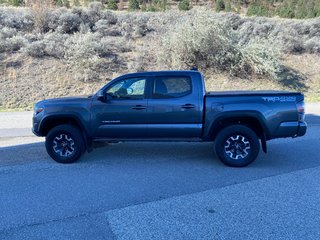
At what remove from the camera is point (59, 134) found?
7.22m

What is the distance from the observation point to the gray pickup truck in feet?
22.3

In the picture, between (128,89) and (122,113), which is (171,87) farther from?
(122,113)

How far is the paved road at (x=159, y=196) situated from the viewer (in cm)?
444

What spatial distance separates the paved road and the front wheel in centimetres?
19

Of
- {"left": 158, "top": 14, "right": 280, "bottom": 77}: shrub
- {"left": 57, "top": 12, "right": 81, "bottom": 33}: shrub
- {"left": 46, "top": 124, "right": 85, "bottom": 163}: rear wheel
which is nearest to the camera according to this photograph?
{"left": 46, "top": 124, "right": 85, "bottom": 163}: rear wheel

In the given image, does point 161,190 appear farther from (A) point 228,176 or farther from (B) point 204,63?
(B) point 204,63

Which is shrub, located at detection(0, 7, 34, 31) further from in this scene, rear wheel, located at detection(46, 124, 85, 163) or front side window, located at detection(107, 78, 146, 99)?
front side window, located at detection(107, 78, 146, 99)

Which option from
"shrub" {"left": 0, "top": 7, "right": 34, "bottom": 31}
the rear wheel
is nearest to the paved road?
the rear wheel

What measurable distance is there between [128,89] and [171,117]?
3.30 feet

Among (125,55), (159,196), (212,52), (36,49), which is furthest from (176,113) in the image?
(125,55)

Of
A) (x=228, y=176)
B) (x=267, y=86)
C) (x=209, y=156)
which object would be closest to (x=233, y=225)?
(x=228, y=176)

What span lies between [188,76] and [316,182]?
2911mm

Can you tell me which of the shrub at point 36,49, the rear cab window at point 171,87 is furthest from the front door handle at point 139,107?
the shrub at point 36,49

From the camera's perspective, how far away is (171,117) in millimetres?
7004
